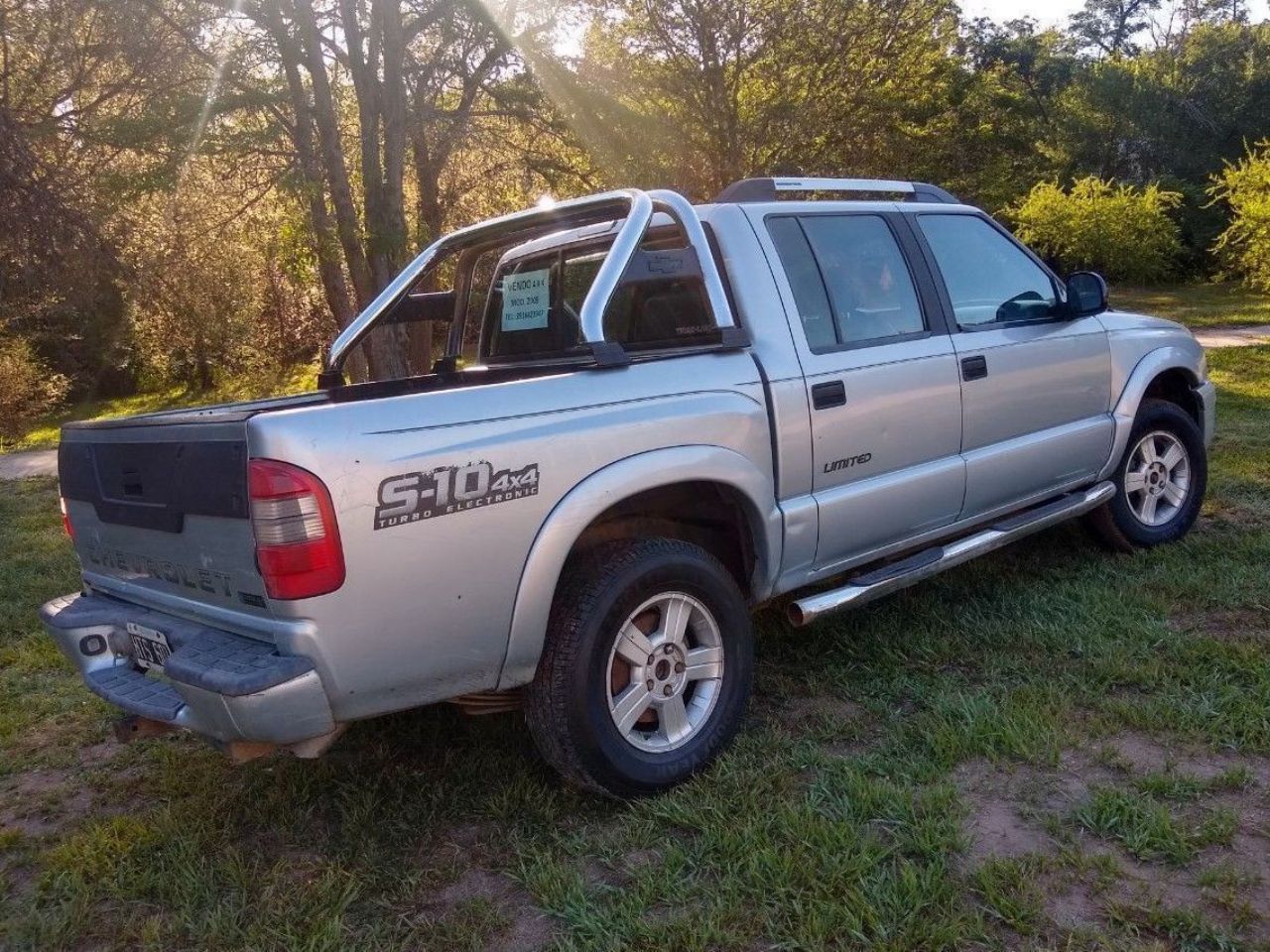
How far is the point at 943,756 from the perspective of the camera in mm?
3271

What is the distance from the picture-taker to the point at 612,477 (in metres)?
3.02

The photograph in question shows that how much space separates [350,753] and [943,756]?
6.70 feet

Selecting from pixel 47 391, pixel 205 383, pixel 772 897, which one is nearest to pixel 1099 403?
pixel 772 897

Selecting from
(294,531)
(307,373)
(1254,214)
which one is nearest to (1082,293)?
(294,531)

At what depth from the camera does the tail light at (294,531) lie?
98.0 inches

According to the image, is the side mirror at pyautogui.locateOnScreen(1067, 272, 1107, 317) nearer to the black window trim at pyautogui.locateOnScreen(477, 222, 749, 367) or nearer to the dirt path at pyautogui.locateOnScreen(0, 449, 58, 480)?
the black window trim at pyautogui.locateOnScreen(477, 222, 749, 367)

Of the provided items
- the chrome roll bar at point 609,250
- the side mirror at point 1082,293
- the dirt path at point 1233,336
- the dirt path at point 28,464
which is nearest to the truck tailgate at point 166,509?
the chrome roll bar at point 609,250

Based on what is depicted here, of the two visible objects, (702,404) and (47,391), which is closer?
(702,404)

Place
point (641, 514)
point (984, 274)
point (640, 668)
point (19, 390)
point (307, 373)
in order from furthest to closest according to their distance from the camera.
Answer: point (307, 373) < point (19, 390) < point (984, 274) < point (641, 514) < point (640, 668)

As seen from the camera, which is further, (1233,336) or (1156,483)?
(1233,336)

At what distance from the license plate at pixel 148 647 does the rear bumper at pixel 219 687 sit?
21 millimetres

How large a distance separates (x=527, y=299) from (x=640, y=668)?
188cm

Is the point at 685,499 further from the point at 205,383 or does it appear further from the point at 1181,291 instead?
the point at 1181,291

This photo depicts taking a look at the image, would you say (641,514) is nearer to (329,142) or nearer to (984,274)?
(984,274)
